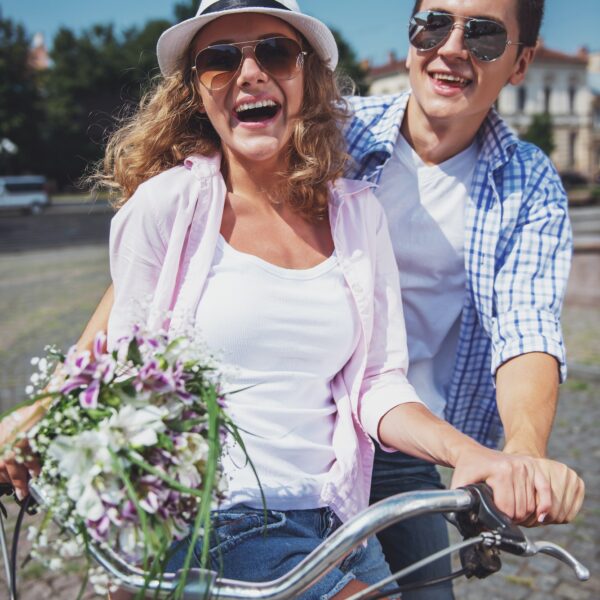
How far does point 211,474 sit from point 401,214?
1513 mm

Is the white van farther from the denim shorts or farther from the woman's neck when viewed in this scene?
the denim shorts

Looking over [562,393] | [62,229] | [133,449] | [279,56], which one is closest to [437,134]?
[279,56]

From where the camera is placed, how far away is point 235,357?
1870 mm

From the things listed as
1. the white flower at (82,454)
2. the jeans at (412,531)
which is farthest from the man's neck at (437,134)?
the white flower at (82,454)

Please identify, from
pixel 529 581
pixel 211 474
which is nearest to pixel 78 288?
pixel 529 581

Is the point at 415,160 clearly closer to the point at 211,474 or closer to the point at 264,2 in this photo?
the point at 264,2

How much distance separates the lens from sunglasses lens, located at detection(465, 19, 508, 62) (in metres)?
2.35

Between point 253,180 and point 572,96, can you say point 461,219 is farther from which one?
point 572,96

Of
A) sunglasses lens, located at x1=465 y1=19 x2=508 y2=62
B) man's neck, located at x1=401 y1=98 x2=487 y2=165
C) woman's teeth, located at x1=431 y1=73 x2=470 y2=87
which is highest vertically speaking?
sunglasses lens, located at x1=465 y1=19 x2=508 y2=62

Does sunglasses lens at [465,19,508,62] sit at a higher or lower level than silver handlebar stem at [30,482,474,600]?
higher

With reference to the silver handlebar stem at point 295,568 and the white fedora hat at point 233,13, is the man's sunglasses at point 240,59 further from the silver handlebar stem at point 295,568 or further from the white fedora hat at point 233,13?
the silver handlebar stem at point 295,568

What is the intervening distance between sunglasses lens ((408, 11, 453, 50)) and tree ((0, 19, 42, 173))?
4635 centimetres

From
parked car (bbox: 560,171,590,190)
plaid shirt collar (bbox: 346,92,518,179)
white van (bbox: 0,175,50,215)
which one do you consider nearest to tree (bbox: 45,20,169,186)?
white van (bbox: 0,175,50,215)

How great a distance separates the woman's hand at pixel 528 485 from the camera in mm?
1483
